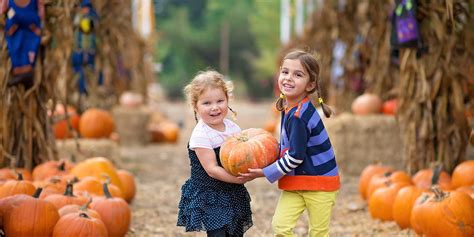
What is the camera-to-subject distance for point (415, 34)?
6004mm

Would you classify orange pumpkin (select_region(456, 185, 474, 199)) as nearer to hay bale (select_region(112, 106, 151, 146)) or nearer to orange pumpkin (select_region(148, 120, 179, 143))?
hay bale (select_region(112, 106, 151, 146))

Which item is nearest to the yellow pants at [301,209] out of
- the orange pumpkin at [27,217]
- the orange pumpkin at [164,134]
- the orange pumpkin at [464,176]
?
the orange pumpkin at [27,217]

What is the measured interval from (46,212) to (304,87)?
5.29 ft

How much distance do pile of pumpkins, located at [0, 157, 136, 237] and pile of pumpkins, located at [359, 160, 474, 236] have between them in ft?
6.01

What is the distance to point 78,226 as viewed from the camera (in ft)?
13.7

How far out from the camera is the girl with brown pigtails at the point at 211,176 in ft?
12.2

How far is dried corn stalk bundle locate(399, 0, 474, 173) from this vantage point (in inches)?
236

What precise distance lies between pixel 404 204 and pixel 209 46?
106 feet

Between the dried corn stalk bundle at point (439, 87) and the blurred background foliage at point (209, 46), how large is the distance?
90.2 feet

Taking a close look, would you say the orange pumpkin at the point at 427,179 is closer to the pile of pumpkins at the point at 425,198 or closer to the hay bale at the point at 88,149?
the pile of pumpkins at the point at 425,198

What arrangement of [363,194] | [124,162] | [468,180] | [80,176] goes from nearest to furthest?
[468,180]
[80,176]
[363,194]
[124,162]

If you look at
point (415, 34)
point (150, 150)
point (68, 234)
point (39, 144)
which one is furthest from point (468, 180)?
point (150, 150)

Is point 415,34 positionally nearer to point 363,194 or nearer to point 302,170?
point 363,194

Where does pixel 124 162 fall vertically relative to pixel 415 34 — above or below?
below
